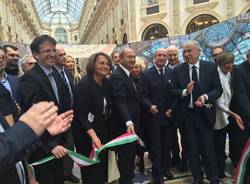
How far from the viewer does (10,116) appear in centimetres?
297

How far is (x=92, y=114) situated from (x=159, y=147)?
156cm

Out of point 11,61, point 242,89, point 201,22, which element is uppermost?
point 201,22

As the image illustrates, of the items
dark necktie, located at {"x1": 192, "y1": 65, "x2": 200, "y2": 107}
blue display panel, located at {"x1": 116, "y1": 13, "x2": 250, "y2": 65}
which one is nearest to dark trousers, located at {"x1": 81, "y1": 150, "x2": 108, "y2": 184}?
dark necktie, located at {"x1": 192, "y1": 65, "x2": 200, "y2": 107}

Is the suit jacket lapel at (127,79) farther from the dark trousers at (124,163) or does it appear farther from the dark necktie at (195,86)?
the dark necktie at (195,86)

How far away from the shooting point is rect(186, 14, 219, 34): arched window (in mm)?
26844

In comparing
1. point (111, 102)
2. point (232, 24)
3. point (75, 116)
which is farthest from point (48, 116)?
point (232, 24)

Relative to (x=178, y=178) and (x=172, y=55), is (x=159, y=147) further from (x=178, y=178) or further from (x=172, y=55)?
(x=172, y=55)

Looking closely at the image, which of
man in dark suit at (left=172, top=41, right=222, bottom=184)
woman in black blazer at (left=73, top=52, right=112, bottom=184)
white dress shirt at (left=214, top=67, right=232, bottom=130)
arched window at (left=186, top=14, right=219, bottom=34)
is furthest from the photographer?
arched window at (left=186, top=14, right=219, bottom=34)

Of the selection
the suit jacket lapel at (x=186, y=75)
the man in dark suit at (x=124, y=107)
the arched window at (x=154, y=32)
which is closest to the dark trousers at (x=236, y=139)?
the suit jacket lapel at (x=186, y=75)

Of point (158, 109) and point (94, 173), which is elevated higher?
point (158, 109)

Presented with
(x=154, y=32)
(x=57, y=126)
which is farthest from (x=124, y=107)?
(x=154, y=32)

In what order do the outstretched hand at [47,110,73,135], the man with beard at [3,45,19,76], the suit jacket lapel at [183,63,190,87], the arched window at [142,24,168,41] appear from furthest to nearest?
the arched window at [142,24,168,41]
the man with beard at [3,45,19,76]
the suit jacket lapel at [183,63,190,87]
the outstretched hand at [47,110,73,135]

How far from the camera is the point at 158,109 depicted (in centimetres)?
515

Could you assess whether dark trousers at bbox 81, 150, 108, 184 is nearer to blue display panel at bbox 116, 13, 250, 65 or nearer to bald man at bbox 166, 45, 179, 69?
bald man at bbox 166, 45, 179, 69
